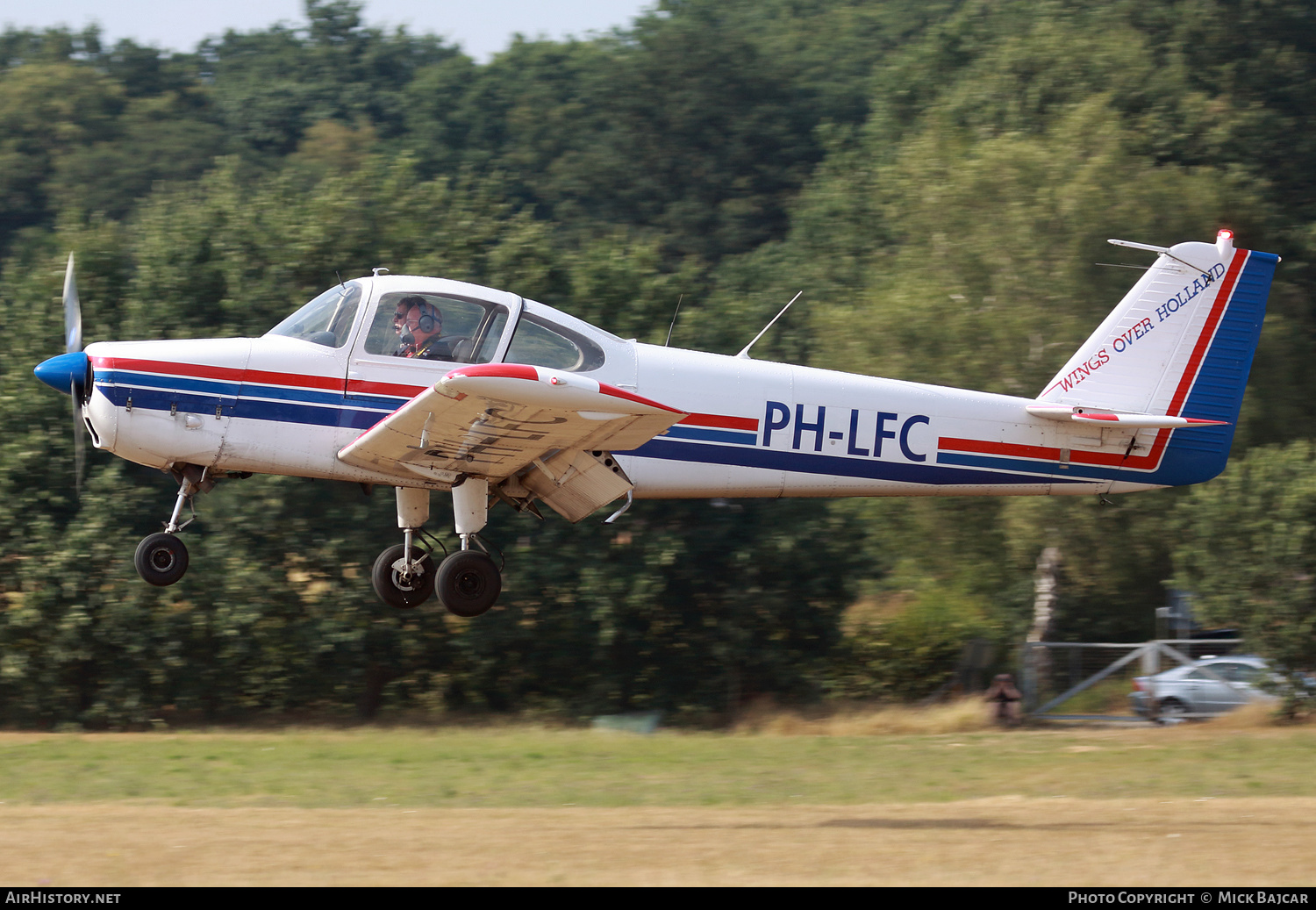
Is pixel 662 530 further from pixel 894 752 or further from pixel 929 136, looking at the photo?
pixel 929 136

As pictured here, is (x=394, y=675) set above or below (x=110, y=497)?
below

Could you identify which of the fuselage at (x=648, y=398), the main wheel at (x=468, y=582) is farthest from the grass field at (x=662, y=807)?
the fuselage at (x=648, y=398)

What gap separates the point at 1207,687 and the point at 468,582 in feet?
38.0

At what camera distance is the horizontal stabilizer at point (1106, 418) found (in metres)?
10.3

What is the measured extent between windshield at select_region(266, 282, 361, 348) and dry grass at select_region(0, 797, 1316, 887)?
3.09 m

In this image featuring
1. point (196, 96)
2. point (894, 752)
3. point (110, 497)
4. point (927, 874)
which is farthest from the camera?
point (196, 96)

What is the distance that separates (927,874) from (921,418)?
3.40 metres

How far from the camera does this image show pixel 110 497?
60.1 feet

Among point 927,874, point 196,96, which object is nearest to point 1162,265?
point 927,874

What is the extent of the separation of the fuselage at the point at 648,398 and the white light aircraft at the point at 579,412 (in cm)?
1

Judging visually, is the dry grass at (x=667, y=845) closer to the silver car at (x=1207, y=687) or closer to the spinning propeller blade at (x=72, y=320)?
the spinning propeller blade at (x=72, y=320)

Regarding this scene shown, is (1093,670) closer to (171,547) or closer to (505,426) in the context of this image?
(505,426)

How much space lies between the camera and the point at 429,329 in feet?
29.6

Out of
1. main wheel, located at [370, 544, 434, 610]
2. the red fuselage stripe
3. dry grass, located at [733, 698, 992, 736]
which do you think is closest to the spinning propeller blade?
main wheel, located at [370, 544, 434, 610]
